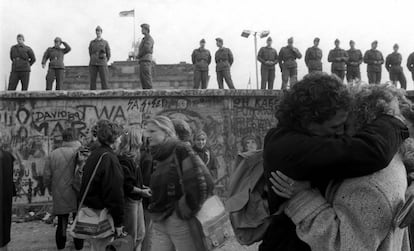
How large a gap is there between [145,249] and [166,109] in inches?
291

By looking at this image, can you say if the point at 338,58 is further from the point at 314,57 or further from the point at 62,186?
the point at 62,186

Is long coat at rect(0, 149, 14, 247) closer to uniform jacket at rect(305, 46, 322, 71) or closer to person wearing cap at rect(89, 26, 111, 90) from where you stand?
person wearing cap at rect(89, 26, 111, 90)

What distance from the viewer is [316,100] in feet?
6.16

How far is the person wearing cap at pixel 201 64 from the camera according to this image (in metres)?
14.6

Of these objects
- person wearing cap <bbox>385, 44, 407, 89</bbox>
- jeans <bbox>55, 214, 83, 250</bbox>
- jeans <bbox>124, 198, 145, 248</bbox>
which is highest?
person wearing cap <bbox>385, 44, 407, 89</bbox>

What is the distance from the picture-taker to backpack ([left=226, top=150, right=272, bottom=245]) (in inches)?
85.0

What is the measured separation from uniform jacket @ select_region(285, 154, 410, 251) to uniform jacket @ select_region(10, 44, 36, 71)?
12.1 m

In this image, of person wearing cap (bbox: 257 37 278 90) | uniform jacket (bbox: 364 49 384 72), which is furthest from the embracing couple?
uniform jacket (bbox: 364 49 384 72)

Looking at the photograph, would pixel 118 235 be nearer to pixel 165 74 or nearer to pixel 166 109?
pixel 166 109

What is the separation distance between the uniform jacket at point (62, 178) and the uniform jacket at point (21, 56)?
6.71m

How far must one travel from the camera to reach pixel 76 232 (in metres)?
4.31

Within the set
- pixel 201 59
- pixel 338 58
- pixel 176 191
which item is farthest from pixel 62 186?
pixel 338 58

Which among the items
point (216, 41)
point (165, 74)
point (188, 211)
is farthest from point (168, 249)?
point (165, 74)

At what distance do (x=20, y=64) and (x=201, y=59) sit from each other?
5280 millimetres
